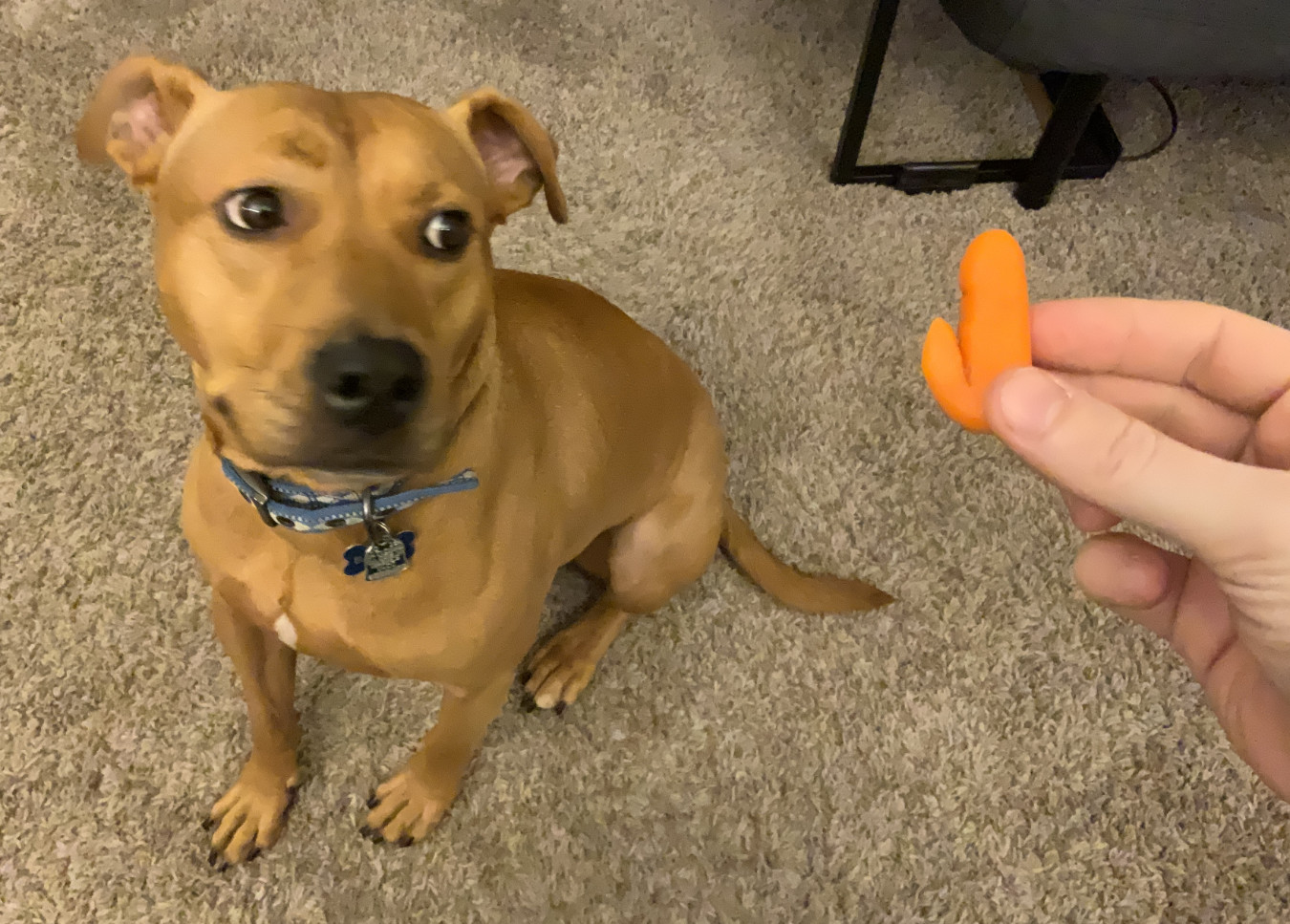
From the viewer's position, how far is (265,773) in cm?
159

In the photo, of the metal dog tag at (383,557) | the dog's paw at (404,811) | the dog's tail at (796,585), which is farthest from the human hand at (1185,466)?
the dog's paw at (404,811)

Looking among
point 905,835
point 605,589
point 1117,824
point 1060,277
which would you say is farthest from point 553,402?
point 1060,277

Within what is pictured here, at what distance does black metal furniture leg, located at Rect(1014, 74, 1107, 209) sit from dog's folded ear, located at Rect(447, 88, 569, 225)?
5.03 feet

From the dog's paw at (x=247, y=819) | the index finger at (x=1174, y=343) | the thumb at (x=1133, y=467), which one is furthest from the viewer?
the dog's paw at (x=247, y=819)

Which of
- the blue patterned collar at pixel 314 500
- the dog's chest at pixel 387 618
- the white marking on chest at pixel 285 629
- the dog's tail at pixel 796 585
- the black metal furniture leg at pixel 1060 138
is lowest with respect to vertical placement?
the dog's tail at pixel 796 585

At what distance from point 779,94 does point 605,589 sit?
1.46 meters

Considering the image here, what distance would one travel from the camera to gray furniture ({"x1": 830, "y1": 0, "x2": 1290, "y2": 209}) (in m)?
1.97

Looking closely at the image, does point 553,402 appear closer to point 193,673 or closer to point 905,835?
point 193,673

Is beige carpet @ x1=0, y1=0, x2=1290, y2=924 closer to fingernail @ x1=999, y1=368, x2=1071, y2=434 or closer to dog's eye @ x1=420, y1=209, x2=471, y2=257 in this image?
dog's eye @ x1=420, y1=209, x2=471, y2=257

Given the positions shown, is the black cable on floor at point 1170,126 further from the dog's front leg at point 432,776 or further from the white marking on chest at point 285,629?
the white marking on chest at point 285,629

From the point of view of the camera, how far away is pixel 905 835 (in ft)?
5.79

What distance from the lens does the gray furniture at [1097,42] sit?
6.45 feet

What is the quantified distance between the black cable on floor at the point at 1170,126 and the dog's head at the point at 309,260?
2197 mm

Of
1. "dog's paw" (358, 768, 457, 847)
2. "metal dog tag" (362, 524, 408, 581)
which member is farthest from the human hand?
"dog's paw" (358, 768, 457, 847)
